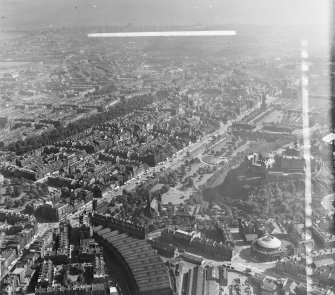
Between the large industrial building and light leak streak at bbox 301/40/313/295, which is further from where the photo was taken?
light leak streak at bbox 301/40/313/295

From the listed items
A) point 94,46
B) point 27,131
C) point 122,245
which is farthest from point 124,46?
point 122,245

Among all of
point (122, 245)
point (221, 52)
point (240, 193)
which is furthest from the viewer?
point (221, 52)

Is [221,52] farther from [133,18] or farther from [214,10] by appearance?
[133,18]

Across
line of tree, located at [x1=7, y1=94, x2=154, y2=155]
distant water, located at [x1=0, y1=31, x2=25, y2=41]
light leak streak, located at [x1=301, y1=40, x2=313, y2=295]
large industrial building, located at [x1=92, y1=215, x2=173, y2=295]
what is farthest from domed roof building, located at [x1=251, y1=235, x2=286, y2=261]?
distant water, located at [x1=0, y1=31, x2=25, y2=41]

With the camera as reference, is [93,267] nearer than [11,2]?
Yes

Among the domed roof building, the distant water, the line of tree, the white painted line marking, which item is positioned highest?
the distant water

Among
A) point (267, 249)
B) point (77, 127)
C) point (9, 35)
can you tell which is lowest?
point (267, 249)

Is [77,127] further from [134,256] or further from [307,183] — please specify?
[134,256]

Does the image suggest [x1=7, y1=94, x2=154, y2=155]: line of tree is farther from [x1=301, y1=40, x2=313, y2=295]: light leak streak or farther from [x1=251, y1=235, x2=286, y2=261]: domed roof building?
[x1=251, y1=235, x2=286, y2=261]: domed roof building

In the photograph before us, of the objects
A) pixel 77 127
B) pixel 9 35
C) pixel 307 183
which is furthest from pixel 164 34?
pixel 307 183
